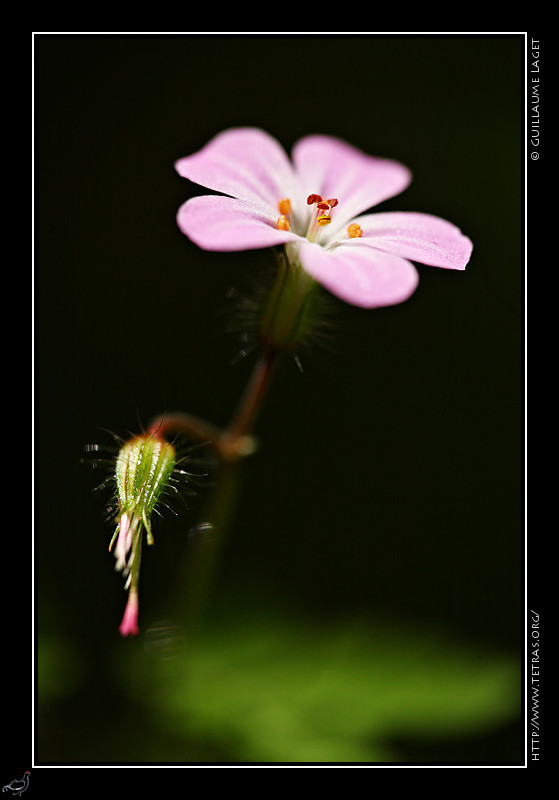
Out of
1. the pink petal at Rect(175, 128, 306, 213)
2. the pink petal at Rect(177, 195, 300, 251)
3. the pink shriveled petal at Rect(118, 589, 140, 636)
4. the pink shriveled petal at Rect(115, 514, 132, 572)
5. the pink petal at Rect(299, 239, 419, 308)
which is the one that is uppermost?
the pink petal at Rect(175, 128, 306, 213)

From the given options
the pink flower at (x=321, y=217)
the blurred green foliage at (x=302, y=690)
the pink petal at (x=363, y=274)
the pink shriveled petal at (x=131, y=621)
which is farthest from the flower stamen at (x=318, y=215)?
the blurred green foliage at (x=302, y=690)

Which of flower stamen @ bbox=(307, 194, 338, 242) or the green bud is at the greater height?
flower stamen @ bbox=(307, 194, 338, 242)

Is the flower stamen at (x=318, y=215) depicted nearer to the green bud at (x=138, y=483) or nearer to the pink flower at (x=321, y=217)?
the pink flower at (x=321, y=217)

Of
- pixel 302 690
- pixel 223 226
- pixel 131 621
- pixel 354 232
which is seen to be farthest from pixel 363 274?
pixel 302 690

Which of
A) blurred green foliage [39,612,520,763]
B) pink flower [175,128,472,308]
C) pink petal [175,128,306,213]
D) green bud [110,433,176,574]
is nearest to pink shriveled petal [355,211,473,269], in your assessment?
pink flower [175,128,472,308]

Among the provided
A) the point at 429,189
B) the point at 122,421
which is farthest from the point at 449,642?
the point at 429,189

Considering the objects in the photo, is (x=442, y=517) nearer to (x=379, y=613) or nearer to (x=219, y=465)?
(x=379, y=613)

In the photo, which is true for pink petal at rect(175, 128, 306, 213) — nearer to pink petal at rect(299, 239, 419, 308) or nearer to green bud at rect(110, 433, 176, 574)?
pink petal at rect(299, 239, 419, 308)
